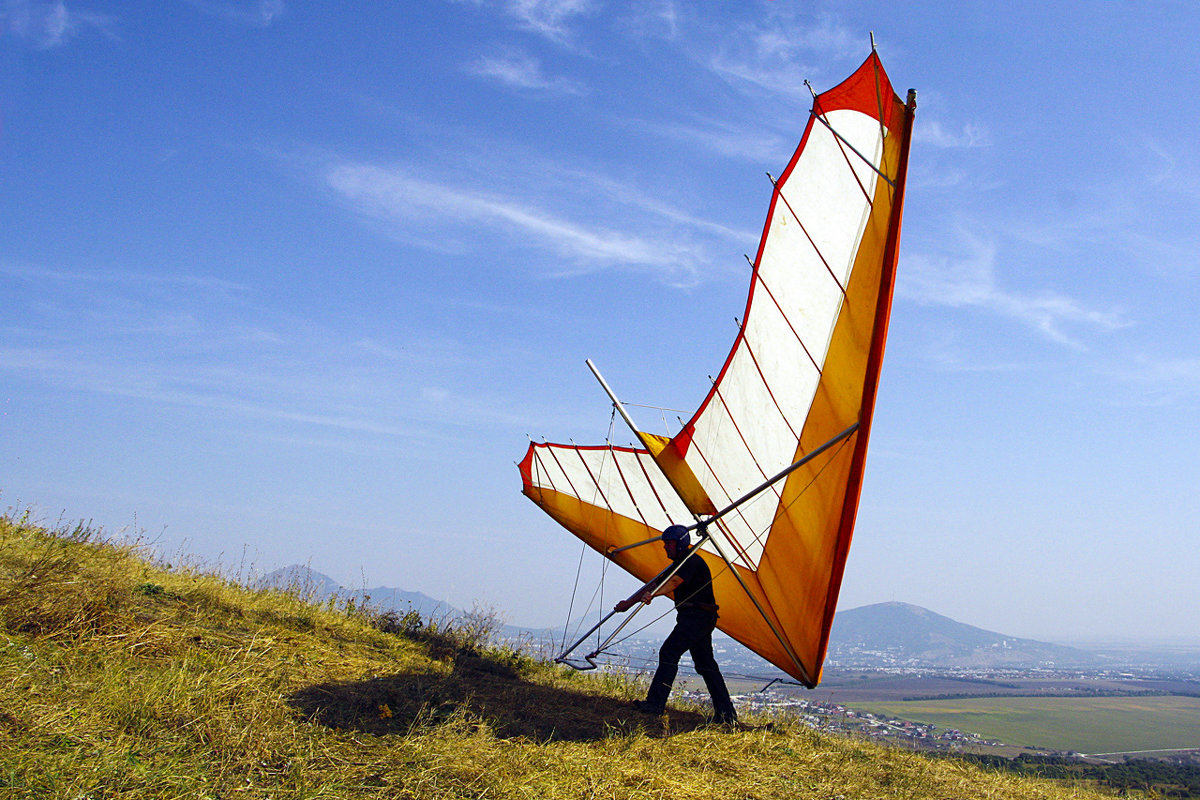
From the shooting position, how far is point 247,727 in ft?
14.1

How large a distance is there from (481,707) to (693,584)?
226 cm

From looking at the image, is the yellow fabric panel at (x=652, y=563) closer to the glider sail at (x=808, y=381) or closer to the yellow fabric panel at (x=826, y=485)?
the glider sail at (x=808, y=381)

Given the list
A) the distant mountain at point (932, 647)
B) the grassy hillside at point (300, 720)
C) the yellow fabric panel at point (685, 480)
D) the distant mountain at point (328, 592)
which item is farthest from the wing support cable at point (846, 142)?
the distant mountain at point (932, 647)

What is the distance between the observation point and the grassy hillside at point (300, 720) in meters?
3.77

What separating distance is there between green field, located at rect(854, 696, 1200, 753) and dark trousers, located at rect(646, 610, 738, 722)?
92.7 feet

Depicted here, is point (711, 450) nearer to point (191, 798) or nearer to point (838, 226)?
point (838, 226)

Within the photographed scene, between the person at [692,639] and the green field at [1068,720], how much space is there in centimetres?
2832

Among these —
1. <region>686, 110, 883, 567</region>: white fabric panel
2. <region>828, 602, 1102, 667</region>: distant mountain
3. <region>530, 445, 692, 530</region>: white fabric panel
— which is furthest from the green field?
<region>828, 602, 1102, 667</region>: distant mountain

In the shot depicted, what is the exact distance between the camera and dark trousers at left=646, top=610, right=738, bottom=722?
23.0 feet

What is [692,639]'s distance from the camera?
7035 mm

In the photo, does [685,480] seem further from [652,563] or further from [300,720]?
[300,720]

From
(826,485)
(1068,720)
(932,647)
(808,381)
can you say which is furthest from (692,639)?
(932,647)

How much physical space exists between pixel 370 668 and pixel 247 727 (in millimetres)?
2651

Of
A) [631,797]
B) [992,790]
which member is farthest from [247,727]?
[992,790]
